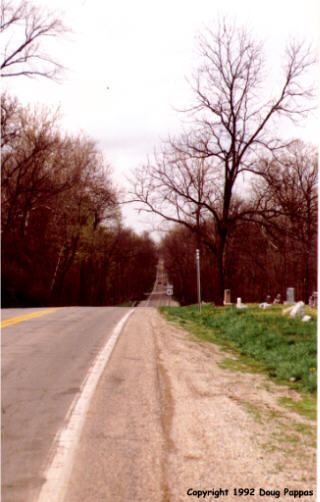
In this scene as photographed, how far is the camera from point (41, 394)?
6598 mm

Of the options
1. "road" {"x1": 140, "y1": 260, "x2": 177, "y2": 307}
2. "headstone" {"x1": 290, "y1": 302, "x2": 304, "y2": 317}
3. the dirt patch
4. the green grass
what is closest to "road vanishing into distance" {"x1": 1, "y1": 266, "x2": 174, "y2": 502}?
the dirt patch

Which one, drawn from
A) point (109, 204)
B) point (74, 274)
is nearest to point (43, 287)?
point (74, 274)

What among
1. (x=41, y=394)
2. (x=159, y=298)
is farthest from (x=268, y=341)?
(x=159, y=298)

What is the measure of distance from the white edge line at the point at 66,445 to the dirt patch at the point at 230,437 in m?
0.76

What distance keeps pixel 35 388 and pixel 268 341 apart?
610 cm

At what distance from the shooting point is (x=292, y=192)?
20828 millimetres

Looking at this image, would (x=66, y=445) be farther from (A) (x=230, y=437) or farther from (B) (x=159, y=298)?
(B) (x=159, y=298)

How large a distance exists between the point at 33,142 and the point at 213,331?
30.4ft

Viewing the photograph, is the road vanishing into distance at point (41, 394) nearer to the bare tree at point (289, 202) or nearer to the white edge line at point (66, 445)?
the white edge line at point (66, 445)

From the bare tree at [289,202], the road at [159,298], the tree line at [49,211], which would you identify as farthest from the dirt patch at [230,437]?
the road at [159,298]

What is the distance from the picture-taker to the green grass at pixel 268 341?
8359 millimetres

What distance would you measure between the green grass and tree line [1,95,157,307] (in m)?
4.35

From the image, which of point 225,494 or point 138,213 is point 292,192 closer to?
point 138,213

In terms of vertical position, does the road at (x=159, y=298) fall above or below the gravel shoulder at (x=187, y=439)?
above
